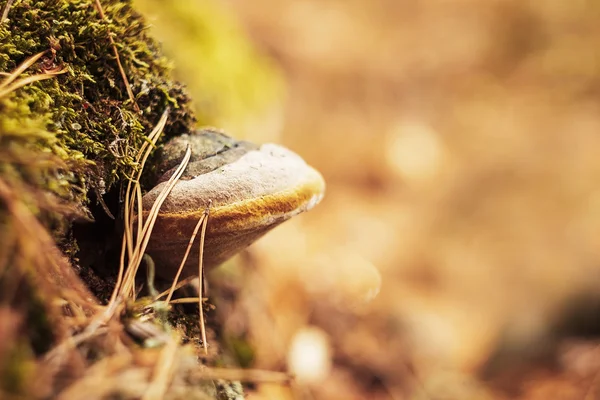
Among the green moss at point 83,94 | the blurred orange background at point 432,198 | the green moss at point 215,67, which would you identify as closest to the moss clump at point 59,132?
the green moss at point 83,94

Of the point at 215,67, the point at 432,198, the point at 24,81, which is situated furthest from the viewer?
the point at 432,198

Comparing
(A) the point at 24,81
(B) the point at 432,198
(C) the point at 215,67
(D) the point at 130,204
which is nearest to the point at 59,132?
(A) the point at 24,81

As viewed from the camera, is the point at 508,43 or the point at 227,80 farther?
the point at 508,43

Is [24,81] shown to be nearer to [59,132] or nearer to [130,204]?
[59,132]

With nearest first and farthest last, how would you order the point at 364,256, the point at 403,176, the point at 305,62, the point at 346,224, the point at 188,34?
the point at 188,34 → the point at 364,256 → the point at 346,224 → the point at 403,176 → the point at 305,62

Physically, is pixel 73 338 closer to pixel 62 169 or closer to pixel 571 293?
pixel 62 169

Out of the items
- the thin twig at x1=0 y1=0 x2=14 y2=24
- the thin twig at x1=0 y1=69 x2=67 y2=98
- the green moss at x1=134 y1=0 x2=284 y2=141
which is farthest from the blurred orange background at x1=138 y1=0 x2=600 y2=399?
the thin twig at x1=0 y1=0 x2=14 y2=24

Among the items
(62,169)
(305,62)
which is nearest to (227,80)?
(62,169)
